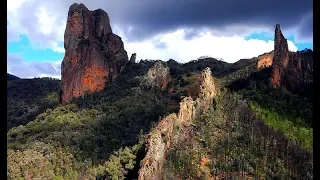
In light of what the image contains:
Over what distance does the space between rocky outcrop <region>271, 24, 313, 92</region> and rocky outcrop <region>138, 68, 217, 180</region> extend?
44.3 ft

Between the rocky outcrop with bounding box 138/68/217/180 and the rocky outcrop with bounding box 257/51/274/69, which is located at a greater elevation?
the rocky outcrop with bounding box 257/51/274/69

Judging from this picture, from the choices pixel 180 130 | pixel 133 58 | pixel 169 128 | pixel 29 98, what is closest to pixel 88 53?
pixel 133 58

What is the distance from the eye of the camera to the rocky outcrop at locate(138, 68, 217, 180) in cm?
3500

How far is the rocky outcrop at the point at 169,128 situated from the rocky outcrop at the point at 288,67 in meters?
13.5

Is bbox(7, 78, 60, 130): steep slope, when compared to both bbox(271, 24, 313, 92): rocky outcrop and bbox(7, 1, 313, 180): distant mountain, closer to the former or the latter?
bbox(7, 1, 313, 180): distant mountain

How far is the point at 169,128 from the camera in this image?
128 ft

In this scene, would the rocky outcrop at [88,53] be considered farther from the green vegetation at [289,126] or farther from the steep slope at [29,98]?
the green vegetation at [289,126]

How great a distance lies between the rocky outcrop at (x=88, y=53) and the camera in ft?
249

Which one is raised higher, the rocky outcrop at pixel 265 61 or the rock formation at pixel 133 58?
the rock formation at pixel 133 58

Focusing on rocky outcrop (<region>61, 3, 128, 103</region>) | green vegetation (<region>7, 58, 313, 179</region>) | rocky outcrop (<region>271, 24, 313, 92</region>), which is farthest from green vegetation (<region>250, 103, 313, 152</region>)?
rocky outcrop (<region>61, 3, 128, 103</region>)

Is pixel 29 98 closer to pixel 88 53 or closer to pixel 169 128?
pixel 88 53

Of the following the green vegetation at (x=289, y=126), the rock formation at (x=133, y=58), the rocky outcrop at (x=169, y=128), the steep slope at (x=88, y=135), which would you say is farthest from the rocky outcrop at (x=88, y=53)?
the green vegetation at (x=289, y=126)
